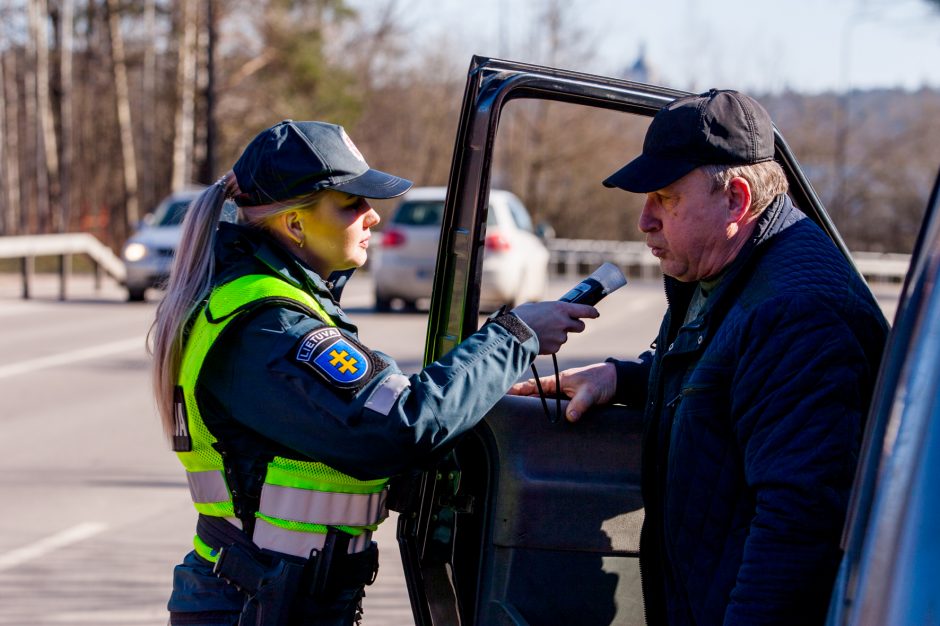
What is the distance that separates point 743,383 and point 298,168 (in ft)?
3.41

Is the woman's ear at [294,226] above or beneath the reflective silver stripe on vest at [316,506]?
above

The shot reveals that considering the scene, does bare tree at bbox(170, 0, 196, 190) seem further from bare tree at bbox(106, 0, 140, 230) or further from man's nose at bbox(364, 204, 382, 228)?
man's nose at bbox(364, 204, 382, 228)

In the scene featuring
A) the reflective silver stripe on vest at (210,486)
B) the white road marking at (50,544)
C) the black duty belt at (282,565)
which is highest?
the reflective silver stripe on vest at (210,486)

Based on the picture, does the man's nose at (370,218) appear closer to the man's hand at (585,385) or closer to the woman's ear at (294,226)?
the woman's ear at (294,226)

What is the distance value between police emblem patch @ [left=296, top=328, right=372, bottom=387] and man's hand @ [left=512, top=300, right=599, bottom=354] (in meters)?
0.34

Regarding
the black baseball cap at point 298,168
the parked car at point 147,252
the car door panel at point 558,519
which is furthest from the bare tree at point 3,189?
the car door panel at point 558,519

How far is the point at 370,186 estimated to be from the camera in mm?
2553

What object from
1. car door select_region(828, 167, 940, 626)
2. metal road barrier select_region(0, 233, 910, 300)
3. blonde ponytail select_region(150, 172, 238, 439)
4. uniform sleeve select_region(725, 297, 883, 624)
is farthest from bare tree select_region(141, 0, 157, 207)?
car door select_region(828, 167, 940, 626)

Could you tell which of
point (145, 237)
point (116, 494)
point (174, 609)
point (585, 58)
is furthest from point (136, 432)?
point (585, 58)

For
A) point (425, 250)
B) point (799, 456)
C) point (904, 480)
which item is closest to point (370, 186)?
point (799, 456)

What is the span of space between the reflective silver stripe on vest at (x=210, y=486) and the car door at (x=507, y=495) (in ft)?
1.24

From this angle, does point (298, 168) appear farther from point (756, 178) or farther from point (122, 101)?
point (122, 101)

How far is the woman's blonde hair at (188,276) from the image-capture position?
252cm

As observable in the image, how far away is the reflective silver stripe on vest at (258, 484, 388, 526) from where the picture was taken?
2.41m
